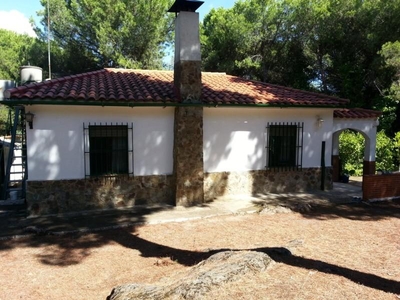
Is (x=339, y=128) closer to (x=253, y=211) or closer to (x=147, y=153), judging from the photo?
(x=253, y=211)

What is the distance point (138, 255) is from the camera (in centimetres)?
603

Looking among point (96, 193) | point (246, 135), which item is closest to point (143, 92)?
point (96, 193)

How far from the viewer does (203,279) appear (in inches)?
167

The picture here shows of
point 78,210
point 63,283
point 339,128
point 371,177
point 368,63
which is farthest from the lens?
point 368,63

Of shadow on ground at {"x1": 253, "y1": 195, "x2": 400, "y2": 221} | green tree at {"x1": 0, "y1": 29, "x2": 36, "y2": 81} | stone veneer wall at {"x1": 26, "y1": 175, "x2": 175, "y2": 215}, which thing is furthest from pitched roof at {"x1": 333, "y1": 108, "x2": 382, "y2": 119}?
green tree at {"x1": 0, "y1": 29, "x2": 36, "y2": 81}

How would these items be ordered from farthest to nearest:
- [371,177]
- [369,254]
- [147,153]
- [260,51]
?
1. [260,51]
2. [371,177]
3. [147,153]
4. [369,254]

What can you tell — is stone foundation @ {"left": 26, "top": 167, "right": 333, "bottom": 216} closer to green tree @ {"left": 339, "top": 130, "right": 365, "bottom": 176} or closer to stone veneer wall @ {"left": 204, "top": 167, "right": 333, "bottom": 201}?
stone veneer wall @ {"left": 204, "top": 167, "right": 333, "bottom": 201}

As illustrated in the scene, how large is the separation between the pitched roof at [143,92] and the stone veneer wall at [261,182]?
2.21 meters

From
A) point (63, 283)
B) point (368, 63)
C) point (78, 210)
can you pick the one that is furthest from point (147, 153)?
point (368, 63)

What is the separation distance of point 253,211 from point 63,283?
203 inches

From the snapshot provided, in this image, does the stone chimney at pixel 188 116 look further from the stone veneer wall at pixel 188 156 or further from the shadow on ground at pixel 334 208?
the shadow on ground at pixel 334 208

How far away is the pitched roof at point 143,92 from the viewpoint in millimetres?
8141

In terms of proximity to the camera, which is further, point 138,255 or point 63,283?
point 138,255

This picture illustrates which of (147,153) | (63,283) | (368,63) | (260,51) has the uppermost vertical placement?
(260,51)
